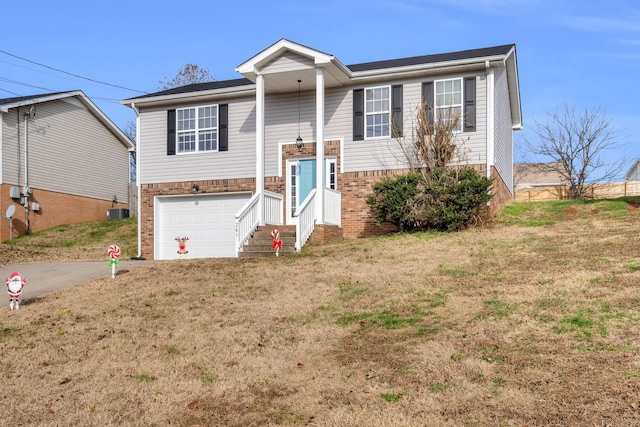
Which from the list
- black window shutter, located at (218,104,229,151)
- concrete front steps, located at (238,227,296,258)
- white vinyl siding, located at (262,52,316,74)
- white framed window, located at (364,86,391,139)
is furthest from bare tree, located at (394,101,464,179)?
black window shutter, located at (218,104,229,151)

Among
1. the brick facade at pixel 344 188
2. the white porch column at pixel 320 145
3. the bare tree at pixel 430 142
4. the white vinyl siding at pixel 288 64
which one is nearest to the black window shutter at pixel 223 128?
the brick facade at pixel 344 188

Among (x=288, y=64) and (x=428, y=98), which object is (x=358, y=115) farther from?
(x=288, y=64)

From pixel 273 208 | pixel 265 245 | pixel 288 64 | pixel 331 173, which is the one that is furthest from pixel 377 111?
pixel 265 245

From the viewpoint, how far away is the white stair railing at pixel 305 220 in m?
15.4

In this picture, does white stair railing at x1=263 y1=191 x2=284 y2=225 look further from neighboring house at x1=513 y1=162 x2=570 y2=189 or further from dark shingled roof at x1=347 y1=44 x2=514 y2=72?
neighboring house at x1=513 y1=162 x2=570 y2=189

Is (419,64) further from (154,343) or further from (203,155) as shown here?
(154,343)

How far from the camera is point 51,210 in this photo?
2608cm

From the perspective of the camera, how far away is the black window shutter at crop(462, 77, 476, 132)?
17.2m

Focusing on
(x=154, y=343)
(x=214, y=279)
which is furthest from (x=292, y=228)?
(x=154, y=343)

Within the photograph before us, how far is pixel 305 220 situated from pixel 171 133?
7.03 m

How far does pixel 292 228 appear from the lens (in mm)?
17141

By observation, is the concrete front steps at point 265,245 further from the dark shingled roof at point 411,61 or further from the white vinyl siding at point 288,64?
the dark shingled roof at point 411,61

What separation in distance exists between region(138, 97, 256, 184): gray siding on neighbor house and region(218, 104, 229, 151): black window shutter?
0.34 ft

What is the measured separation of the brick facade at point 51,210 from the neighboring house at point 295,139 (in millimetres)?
6531
